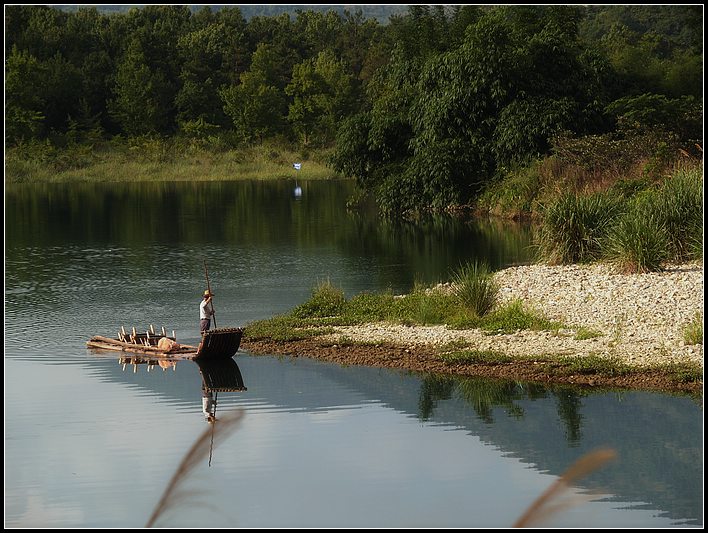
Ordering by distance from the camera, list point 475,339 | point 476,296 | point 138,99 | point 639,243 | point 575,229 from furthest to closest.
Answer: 1. point 138,99
2. point 575,229
3. point 639,243
4. point 476,296
5. point 475,339

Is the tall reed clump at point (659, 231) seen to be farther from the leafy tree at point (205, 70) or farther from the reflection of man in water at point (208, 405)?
the leafy tree at point (205, 70)

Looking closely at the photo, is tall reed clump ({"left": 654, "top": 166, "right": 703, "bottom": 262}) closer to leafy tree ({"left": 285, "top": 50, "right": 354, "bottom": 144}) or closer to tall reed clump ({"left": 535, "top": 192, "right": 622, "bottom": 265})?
tall reed clump ({"left": 535, "top": 192, "right": 622, "bottom": 265})

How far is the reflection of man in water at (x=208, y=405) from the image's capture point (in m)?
12.8

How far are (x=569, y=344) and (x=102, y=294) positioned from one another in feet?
33.4

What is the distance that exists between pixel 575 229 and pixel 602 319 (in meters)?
5.02

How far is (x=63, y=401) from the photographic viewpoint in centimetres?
1359

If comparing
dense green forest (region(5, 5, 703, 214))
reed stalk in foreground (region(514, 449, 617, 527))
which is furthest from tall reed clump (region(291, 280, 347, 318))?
reed stalk in foreground (region(514, 449, 617, 527))

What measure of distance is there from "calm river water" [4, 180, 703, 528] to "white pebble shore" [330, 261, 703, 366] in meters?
1.42

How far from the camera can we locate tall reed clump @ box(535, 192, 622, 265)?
20.5 meters

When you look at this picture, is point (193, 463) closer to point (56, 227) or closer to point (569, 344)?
point (569, 344)

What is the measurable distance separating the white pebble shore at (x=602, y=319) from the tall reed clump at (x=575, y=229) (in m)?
1.65

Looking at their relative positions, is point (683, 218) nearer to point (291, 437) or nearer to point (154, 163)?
point (291, 437)

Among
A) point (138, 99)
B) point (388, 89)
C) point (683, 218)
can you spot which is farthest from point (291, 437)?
point (138, 99)

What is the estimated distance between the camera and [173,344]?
15.6 metres
